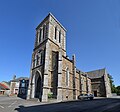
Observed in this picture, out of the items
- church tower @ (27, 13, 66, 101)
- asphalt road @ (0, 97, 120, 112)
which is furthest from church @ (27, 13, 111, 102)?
asphalt road @ (0, 97, 120, 112)

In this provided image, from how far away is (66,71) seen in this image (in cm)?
2620

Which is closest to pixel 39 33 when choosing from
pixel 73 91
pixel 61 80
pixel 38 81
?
pixel 38 81

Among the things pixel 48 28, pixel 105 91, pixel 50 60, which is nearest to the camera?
A: pixel 50 60

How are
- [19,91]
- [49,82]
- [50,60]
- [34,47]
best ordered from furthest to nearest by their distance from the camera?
[19,91]
[34,47]
[50,60]
[49,82]

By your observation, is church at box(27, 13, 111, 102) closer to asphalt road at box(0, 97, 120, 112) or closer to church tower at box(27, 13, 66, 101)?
church tower at box(27, 13, 66, 101)

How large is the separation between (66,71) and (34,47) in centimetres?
1192

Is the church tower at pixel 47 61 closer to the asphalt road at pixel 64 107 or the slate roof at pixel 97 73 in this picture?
the asphalt road at pixel 64 107

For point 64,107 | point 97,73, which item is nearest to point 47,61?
point 64,107

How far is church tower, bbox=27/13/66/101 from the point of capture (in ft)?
74.8

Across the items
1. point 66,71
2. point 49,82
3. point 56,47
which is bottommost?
point 49,82

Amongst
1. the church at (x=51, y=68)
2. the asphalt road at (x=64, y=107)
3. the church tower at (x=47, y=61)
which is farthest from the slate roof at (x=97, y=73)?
the asphalt road at (x=64, y=107)

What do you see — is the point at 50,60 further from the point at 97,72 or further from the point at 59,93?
the point at 97,72

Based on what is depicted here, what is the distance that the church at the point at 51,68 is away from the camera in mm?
22608

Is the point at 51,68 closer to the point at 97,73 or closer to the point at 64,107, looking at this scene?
the point at 64,107
